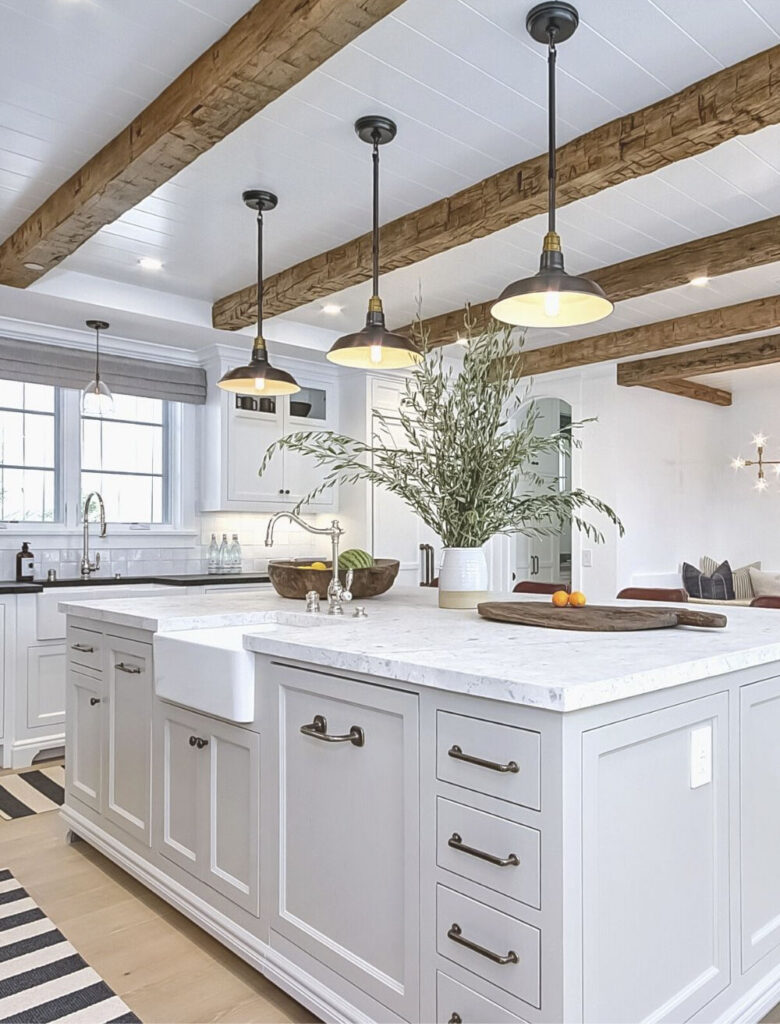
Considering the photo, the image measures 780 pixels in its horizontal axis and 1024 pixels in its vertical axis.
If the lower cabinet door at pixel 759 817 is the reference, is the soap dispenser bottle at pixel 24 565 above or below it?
above

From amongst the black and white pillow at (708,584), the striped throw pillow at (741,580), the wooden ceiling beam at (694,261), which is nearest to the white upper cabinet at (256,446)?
the wooden ceiling beam at (694,261)

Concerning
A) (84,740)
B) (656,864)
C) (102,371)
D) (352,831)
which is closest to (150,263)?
(102,371)

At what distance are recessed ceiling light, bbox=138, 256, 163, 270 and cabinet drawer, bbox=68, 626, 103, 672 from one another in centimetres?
204

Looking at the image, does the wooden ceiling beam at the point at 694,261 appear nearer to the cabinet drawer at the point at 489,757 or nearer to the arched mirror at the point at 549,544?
the cabinet drawer at the point at 489,757

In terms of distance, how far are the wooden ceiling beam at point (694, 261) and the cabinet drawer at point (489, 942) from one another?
8.48 feet

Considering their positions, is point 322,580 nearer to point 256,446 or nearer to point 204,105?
point 204,105

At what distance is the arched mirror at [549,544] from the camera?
7.38 m

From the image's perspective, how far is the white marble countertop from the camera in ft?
4.68

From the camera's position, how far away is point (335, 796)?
1.81m

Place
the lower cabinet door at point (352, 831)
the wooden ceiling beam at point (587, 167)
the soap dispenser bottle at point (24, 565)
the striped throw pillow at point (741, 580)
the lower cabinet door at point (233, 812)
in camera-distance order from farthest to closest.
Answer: the striped throw pillow at point (741, 580) < the soap dispenser bottle at point (24, 565) < the wooden ceiling beam at point (587, 167) < the lower cabinet door at point (233, 812) < the lower cabinet door at point (352, 831)

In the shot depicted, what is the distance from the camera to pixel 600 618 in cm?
220

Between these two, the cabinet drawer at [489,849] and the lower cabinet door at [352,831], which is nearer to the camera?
the cabinet drawer at [489,849]

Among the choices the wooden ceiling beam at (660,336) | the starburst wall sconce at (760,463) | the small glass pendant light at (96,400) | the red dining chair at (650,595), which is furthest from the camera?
the starburst wall sconce at (760,463)

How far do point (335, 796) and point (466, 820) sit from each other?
0.42 m
